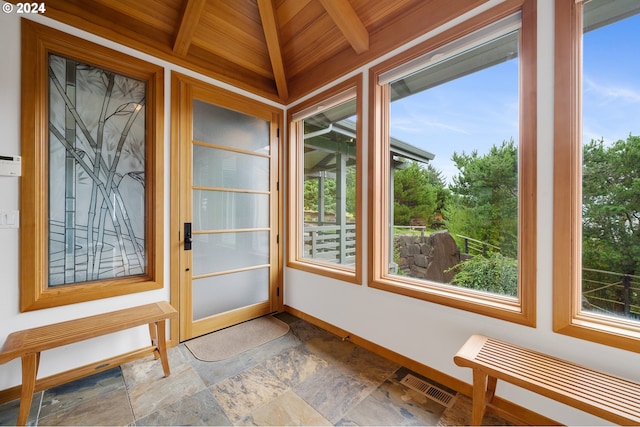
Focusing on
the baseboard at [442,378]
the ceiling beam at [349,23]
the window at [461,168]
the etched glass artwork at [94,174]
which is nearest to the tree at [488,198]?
the window at [461,168]

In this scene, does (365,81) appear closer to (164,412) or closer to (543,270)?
(543,270)

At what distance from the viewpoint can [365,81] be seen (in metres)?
2.35

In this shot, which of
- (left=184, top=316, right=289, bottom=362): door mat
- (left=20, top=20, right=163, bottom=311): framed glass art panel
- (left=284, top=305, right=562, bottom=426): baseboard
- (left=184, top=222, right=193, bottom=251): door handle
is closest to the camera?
(left=284, top=305, right=562, bottom=426): baseboard

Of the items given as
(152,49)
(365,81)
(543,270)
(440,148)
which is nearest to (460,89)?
(440,148)

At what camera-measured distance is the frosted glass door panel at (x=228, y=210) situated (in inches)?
100

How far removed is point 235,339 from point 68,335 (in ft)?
3.99

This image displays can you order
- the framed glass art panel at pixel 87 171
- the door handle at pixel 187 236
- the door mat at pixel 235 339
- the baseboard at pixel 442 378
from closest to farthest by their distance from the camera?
the baseboard at pixel 442 378 → the framed glass art panel at pixel 87 171 → the door mat at pixel 235 339 → the door handle at pixel 187 236

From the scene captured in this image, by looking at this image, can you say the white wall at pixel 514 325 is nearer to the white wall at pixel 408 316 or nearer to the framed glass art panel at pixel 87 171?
the white wall at pixel 408 316

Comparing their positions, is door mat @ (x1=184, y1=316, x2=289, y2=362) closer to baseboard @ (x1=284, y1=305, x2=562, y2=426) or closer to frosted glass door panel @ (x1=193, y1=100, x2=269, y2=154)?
baseboard @ (x1=284, y1=305, x2=562, y2=426)

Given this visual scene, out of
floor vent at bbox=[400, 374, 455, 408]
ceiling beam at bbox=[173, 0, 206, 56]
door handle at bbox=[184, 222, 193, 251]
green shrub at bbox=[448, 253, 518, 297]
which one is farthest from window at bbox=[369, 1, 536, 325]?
door handle at bbox=[184, 222, 193, 251]

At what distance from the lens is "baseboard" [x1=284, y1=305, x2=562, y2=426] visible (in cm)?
145

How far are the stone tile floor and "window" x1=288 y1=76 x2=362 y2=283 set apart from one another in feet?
2.68

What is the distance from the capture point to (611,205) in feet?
4.57

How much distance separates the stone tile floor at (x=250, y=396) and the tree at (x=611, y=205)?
113 centimetres
